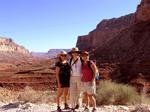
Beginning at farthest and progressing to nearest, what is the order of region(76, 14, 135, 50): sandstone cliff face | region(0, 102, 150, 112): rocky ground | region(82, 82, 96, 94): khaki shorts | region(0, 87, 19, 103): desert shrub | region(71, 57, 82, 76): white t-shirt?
1. region(76, 14, 135, 50): sandstone cliff face
2. region(0, 87, 19, 103): desert shrub
3. region(0, 102, 150, 112): rocky ground
4. region(71, 57, 82, 76): white t-shirt
5. region(82, 82, 96, 94): khaki shorts

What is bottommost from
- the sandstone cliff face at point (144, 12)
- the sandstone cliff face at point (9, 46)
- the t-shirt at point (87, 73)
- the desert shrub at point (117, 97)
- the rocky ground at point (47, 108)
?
the rocky ground at point (47, 108)

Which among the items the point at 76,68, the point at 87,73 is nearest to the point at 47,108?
the point at 76,68

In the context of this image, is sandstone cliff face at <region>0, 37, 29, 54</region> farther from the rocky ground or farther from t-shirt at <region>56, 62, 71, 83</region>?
t-shirt at <region>56, 62, 71, 83</region>

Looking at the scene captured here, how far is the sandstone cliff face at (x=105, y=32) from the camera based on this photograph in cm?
11147

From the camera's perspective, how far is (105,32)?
113438 millimetres

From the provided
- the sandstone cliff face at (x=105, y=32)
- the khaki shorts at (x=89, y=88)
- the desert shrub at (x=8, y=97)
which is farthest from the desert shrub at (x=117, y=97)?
the sandstone cliff face at (x=105, y=32)

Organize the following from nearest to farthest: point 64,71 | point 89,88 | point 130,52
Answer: point 89,88, point 64,71, point 130,52

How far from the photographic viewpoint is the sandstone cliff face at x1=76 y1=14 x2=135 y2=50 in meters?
111

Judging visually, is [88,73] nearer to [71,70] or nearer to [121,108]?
[71,70]

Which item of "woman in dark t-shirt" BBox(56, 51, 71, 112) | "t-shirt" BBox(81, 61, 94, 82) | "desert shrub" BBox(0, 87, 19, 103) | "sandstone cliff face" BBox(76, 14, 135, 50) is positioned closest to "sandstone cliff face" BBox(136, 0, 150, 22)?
"desert shrub" BBox(0, 87, 19, 103)

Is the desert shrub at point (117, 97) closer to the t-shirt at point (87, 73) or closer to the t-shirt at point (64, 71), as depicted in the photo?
the t-shirt at point (64, 71)

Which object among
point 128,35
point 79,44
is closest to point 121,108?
point 128,35

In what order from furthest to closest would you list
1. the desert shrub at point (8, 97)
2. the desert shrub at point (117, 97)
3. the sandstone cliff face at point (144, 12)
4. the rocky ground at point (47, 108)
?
the sandstone cliff face at point (144, 12)
the desert shrub at point (8, 97)
the desert shrub at point (117, 97)
the rocky ground at point (47, 108)

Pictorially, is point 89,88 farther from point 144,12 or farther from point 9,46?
point 9,46
